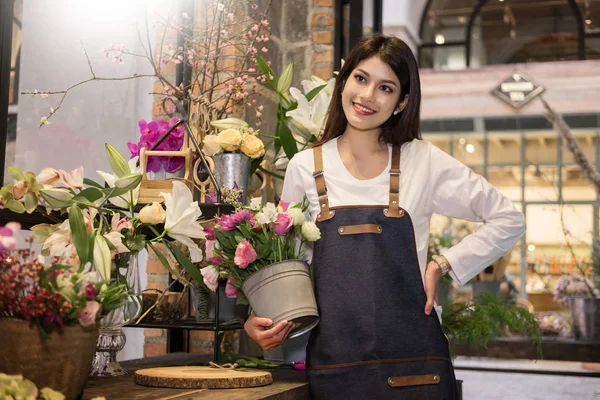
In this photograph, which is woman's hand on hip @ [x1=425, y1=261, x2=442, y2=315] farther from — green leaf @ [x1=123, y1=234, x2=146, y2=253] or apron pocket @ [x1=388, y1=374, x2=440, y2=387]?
green leaf @ [x1=123, y1=234, x2=146, y2=253]

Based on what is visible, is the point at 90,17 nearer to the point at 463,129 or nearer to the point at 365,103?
the point at 365,103

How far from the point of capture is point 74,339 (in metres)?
1.32

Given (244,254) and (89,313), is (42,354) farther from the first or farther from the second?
(244,254)

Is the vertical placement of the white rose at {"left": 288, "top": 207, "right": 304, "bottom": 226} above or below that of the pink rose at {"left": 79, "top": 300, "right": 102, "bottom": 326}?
above

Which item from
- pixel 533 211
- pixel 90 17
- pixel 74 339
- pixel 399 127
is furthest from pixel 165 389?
pixel 533 211

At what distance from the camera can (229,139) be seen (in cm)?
224

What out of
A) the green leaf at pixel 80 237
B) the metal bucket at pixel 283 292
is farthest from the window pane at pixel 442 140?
the green leaf at pixel 80 237

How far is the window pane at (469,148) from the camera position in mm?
8883

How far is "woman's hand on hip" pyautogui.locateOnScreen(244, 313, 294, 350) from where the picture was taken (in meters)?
1.76

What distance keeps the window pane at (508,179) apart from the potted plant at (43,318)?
7.85 m

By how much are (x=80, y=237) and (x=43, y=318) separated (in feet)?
0.90

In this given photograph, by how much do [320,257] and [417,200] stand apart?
27cm

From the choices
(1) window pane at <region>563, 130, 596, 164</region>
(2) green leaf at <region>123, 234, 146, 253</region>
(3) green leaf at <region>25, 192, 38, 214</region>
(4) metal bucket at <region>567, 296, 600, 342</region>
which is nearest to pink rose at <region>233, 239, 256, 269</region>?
(2) green leaf at <region>123, 234, 146, 253</region>

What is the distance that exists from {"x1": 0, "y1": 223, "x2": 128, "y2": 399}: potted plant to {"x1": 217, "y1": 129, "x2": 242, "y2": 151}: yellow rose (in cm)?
96
